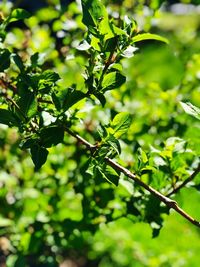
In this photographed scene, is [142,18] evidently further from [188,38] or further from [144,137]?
[188,38]

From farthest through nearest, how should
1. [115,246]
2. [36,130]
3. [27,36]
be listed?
1. [115,246]
2. [27,36]
3. [36,130]

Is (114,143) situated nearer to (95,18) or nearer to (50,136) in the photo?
(50,136)

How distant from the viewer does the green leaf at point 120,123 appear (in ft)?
3.96

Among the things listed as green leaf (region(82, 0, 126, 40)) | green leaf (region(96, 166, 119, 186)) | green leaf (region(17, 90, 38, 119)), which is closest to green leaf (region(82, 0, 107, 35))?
green leaf (region(82, 0, 126, 40))

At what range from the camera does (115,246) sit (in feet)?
8.66

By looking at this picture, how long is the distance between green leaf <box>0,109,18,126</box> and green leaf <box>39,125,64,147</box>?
2.8 inches

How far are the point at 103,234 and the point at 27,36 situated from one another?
1121 millimetres

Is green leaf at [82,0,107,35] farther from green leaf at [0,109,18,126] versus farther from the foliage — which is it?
green leaf at [0,109,18,126]

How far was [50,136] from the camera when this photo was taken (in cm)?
116

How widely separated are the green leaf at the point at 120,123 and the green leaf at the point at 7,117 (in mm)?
249

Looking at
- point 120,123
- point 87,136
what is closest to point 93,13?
point 120,123

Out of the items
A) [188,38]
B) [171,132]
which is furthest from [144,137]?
[188,38]

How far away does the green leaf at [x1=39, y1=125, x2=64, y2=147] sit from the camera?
115cm

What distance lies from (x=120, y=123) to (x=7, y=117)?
11.1 inches
